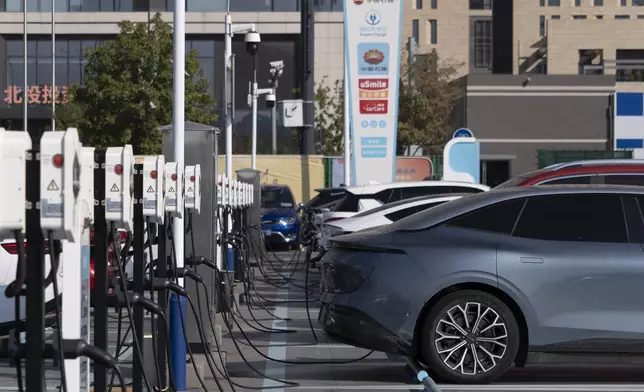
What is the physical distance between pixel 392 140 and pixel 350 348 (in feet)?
52.0

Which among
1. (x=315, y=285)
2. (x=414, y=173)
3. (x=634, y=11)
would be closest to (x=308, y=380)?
(x=315, y=285)

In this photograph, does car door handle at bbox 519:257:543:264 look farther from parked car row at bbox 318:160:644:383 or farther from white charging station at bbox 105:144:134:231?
white charging station at bbox 105:144:134:231

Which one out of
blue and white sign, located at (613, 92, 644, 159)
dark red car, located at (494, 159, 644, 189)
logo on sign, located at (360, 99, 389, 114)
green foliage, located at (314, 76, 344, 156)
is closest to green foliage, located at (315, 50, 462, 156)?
green foliage, located at (314, 76, 344, 156)

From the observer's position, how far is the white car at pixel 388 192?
64.5 ft

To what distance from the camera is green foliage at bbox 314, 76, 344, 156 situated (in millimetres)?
59281

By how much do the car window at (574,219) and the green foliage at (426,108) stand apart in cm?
5218

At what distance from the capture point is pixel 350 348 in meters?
12.7

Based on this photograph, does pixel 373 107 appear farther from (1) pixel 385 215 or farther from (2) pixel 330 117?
(2) pixel 330 117

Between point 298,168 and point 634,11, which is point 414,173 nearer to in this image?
point 298,168

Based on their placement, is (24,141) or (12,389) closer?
(24,141)

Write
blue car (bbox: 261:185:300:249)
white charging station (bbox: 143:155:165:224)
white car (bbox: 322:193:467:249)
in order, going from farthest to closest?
blue car (bbox: 261:185:300:249)
white car (bbox: 322:193:467:249)
white charging station (bbox: 143:155:165:224)

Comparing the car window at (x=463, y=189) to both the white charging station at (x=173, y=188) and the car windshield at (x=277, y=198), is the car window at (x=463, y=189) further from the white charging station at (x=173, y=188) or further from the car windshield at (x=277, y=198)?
the car windshield at (x=277, y=198)

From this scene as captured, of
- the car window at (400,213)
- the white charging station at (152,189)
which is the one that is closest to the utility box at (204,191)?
the white charging station at (152,189)

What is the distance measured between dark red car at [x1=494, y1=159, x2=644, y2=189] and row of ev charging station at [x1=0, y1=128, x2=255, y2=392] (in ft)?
18.9
